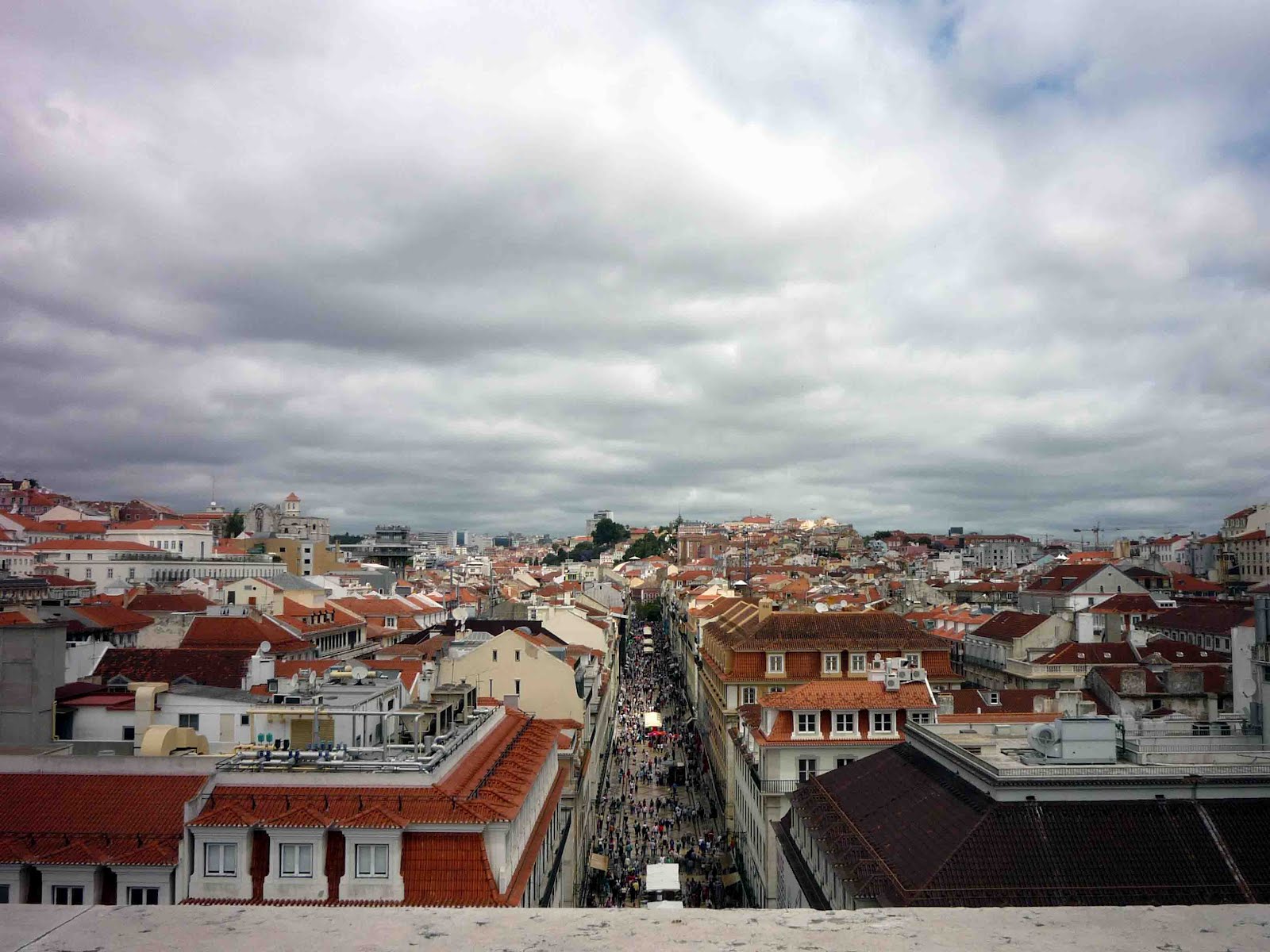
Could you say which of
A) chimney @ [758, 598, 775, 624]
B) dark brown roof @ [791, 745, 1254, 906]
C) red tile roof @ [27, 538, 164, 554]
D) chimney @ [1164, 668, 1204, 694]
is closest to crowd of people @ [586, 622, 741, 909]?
chimney @ [758, 598, 775, 624]

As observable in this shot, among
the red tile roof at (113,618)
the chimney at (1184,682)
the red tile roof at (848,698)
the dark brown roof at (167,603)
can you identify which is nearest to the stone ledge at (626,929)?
the red tile roof at (848,698)

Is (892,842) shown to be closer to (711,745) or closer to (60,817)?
(60,817)

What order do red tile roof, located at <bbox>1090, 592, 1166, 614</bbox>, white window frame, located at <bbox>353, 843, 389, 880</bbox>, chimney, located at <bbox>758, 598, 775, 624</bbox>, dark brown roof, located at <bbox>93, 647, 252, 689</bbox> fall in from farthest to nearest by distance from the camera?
red tile roof, located at <bbox>1090, 592, 1166, 614</bbox> < chimney, located at <bbox>758, 598, 775, 624</bbox> < dark brown roof, located at <bbox>93, 647, 252, 689</bbox> < white window frame, located at <bbox>353, 843, 389, 880</bbox>

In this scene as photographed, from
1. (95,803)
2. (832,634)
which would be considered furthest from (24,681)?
(832,634)

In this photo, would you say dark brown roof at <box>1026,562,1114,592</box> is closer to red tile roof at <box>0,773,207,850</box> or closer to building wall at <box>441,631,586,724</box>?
building wall at <box>441,631,586,724</box>

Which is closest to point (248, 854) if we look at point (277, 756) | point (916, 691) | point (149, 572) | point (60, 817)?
point (277, 756)

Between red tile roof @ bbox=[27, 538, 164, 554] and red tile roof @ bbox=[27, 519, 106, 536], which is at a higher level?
red tile roof @ bbox=[27, 519, 106, 536]

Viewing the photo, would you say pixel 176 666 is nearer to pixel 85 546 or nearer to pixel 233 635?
pixel 233 635
